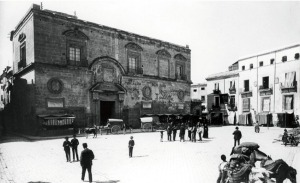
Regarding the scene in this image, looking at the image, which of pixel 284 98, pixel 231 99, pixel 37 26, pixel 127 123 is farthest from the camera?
pixel 231 99

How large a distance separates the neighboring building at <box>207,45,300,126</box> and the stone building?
12413 mm

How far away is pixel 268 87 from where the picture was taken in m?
32.2

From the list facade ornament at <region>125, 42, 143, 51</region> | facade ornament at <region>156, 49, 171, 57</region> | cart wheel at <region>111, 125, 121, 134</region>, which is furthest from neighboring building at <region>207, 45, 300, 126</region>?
cart wheel at <region>111, 125, 121, 134</region>

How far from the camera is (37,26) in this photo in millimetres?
20516

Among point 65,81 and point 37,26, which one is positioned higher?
point 37,26

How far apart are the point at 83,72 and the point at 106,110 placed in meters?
5.32

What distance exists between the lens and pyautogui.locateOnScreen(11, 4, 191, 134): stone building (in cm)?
2064

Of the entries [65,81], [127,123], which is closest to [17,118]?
[65,81]

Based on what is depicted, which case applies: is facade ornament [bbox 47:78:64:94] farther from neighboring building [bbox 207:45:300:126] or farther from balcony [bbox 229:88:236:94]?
balcony [bbox 229:88:236:94]

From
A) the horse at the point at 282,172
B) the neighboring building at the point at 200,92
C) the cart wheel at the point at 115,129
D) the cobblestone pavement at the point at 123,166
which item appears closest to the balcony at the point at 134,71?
the cart wheel at the point at 115,129

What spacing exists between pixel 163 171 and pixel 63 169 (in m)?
3.82

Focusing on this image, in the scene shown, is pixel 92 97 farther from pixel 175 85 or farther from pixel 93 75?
pixel 175 85

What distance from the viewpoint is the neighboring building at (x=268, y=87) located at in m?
28.8

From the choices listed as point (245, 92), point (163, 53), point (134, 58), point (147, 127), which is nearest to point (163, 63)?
point (163, 53)
